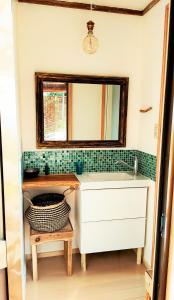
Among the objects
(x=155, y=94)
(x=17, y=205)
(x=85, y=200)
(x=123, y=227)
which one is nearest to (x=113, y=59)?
(x=155, y=94)

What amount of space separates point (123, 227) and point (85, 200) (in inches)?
19.6

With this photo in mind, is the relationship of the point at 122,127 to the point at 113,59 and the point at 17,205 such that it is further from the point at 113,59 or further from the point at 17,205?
the point at 17,205

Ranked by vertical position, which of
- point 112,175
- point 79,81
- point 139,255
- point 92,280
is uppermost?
point 79,81

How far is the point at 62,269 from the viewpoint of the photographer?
2.36 m

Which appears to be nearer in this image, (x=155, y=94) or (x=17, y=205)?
(x=17, y=205)

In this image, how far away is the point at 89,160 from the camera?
2566 millimetres

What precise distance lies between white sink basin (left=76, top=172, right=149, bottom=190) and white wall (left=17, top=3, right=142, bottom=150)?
67cm

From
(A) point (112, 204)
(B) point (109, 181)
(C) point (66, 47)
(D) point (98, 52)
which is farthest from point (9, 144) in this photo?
(D) point (98, 52)

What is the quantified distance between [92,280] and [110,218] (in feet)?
1.99

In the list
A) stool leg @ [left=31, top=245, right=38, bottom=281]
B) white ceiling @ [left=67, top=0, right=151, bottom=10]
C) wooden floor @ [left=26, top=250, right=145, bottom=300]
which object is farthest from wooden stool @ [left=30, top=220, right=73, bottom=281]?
white ceiling @ [left=67, top=0, right=151, bottom=10]

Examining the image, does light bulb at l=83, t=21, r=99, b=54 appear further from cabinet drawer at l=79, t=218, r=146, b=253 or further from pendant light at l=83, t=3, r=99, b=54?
cabinet drawer at l=79, t=218, r=146, b=253

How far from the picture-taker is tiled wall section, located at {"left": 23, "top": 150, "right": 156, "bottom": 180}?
2428mm

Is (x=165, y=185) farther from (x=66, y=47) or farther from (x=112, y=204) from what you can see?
(x=66, y=47)

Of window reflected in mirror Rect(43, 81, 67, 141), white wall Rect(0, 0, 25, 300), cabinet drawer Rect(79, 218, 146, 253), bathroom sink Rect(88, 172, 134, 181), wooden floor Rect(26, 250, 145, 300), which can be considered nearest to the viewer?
white wall Rect(0, 0, 25, 300)
